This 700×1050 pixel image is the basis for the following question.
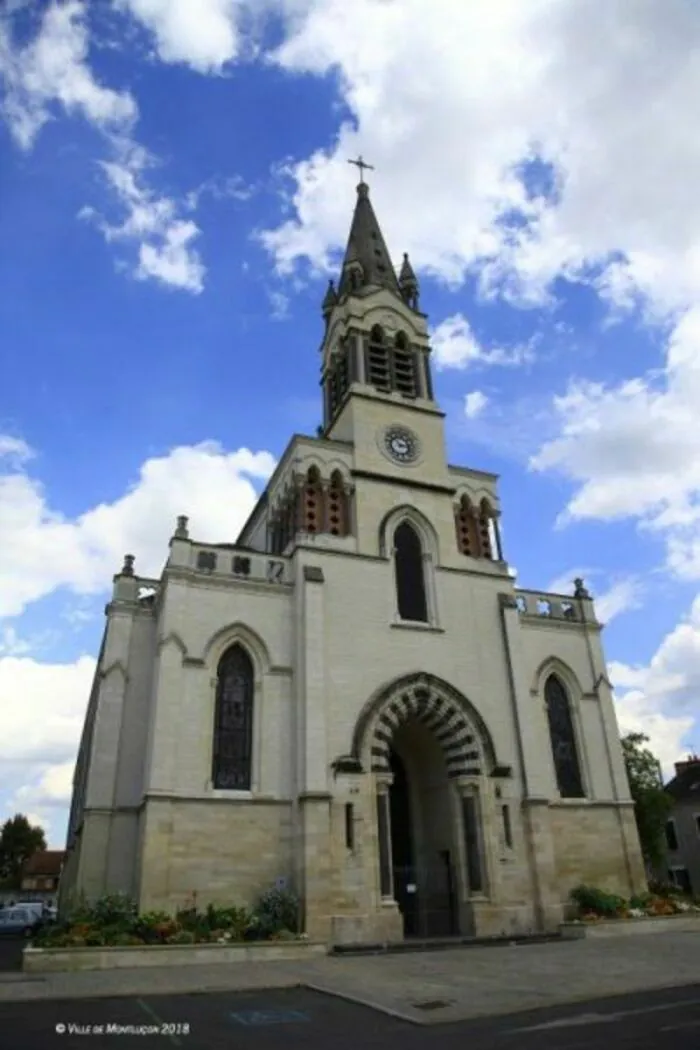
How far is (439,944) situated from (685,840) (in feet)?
101

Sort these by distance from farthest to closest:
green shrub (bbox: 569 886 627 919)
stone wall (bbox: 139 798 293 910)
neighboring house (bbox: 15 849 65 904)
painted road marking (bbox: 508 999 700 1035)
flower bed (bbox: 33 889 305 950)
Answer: neighboring house (bbox: 15 849 65 904) → green shrub (bbox: 569 886 627 919) → stone wall (bbox: 139 798 293 910) → flower bed (bbox: 33 889 305 950) → painted road marking (bbox: 508 999 700 1035)

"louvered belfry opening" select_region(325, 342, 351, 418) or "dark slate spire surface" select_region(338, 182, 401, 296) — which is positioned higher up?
"dark slate spire surface" select_region(338, 182, 401, 296)

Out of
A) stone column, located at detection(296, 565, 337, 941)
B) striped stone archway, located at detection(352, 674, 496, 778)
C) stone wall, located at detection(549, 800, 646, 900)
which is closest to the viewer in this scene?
stone column, located at detection(296, 565, 337, 941)

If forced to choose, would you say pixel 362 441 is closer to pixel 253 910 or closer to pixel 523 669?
pixel 523 669

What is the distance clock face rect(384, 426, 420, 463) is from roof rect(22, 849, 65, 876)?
5510 cm

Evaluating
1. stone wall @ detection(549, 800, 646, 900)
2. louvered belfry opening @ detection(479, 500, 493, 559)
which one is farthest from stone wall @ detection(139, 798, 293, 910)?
→ louvered belfry opening @ detection(479, 500, 493, 559)

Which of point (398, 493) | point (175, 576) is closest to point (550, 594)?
point (398, 493)

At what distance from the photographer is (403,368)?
29.2 m

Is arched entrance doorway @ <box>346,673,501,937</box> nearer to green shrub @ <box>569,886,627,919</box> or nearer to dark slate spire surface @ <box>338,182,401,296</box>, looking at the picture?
green shrub @ <box>569,886,627,919</box>

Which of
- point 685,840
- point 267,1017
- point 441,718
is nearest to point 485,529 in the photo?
point 441,718

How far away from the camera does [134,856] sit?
19375 mm

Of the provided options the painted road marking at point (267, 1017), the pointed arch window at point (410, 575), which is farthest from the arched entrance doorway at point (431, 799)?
the painted road marking at point (267, 1017)

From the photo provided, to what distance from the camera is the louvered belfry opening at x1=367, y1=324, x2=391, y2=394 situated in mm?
28078

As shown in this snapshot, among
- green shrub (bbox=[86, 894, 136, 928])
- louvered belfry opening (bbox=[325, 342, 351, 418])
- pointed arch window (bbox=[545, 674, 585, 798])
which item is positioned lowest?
green shrub (bbox=[86, 894, 136, 928])
